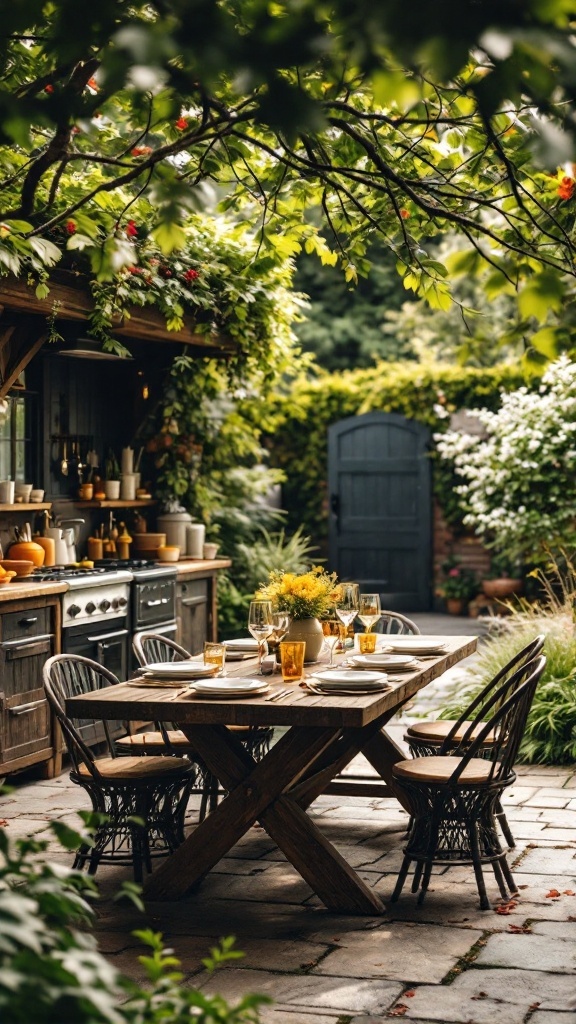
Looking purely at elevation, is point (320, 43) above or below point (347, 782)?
above

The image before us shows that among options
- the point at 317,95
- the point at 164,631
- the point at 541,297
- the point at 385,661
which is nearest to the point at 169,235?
the point at 541,297

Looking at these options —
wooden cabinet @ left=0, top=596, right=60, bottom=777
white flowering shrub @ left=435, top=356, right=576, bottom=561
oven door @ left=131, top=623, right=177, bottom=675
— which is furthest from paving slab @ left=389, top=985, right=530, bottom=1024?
white flowering shrub @ left=435, top=356, right=576, bottom=561

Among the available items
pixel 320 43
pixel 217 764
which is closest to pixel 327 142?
pixel 217 764

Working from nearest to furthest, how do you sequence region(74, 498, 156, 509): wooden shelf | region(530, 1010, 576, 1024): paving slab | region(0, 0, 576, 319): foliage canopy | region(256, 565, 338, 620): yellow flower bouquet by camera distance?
region(0, 0, 576, 319): foliage canopy
region(530, 1010, 576, 1024): paving slab
region(256, 565, 338, 620): yellow flower bouquet
region(74, 498, 156, 509): wooden shelf

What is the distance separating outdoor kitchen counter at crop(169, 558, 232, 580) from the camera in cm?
812

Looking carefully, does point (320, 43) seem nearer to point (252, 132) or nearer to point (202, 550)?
point (252, 132)

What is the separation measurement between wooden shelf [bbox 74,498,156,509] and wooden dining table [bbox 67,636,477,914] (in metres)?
3.56

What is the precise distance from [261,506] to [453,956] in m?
7.85

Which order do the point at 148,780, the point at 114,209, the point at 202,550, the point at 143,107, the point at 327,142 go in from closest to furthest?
the point at 143,107 → the point at 327,142 → the point at 148,780 → the point at 114,209 → the point at 202,550

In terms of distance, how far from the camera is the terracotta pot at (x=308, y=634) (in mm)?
4992

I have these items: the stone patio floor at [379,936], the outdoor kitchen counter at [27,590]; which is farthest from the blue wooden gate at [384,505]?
the stone patio floor at [379,936]

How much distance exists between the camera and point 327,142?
4094mm

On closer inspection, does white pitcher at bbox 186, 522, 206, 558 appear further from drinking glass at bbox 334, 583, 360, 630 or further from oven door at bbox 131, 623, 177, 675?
drinking glass at bbox 334, 583, 360, 630

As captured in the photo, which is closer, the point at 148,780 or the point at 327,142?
the point at 327,142
